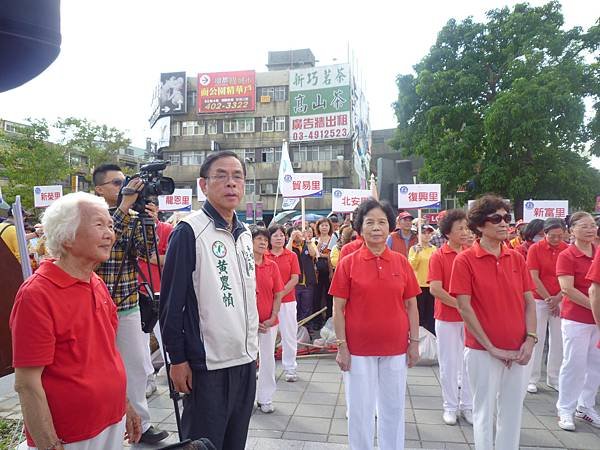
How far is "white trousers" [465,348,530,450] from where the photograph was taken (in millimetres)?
3139

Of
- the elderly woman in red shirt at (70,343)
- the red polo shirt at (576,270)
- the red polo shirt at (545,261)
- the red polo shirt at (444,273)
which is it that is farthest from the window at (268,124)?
the elderly woman in red shirt at (70,343)

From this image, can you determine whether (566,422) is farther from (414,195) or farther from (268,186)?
(268,186)

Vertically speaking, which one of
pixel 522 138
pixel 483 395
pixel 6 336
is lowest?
pixel 483 395

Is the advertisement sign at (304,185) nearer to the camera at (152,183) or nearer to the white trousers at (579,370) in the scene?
the white trousers at (579,370)

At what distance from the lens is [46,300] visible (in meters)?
1.93

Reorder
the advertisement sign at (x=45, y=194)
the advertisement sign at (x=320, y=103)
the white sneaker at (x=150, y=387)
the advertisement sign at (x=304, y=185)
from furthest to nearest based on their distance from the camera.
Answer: the advertisement sign at (x=320, y=103) → the advertisement sign at (x=45, y=194) → the advertisement sign at (x=304, y=185) → the white sneaker at (x=150, y=387)

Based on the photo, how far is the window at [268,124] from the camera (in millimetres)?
37969

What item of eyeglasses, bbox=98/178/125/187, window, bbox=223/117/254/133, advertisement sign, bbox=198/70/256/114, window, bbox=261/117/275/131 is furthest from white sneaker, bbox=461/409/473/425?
window, bbox=223/117/254/133

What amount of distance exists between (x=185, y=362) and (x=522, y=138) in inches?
694

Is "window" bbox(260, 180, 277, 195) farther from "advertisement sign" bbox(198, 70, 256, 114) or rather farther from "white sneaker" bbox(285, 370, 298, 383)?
"white sneaker" bbox(285, 370, 298, 383)

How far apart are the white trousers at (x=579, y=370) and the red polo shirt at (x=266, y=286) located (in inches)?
109

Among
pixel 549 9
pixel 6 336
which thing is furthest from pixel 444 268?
pixel 549 9

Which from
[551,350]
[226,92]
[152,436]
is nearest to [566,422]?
[551,350]

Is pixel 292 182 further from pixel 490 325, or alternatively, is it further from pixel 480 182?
pixel 480 182
